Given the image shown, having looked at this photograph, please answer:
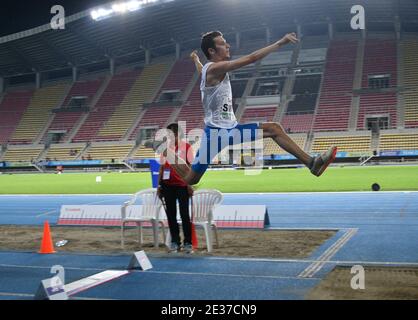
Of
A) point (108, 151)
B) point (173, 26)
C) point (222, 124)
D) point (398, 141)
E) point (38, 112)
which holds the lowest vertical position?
point (222, 124)

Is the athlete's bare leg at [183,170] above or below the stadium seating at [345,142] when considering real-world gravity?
below

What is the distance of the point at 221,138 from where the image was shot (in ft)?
17.2

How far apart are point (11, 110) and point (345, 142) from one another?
3881cm

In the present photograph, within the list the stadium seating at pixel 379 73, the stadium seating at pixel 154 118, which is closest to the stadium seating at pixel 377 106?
the stadium seating at pixel 379 73

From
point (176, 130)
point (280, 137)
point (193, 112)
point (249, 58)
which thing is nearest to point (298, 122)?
point (193, 112)

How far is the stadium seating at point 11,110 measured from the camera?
2124 inches

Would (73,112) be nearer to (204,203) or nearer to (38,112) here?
(38,112)

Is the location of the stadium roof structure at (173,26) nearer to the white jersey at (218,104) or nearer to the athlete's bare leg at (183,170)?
the athlete's bare leg at (183,170)

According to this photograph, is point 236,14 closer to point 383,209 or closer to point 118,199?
point 118,199

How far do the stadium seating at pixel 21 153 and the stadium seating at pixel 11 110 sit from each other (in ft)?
8.55

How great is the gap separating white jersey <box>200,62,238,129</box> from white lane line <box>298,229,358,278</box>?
2.09m

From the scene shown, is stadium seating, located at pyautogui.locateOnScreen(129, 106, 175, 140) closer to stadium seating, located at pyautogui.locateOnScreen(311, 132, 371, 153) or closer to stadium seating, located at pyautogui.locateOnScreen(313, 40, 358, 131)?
stadium seating, located at pyautogui.locateOnScreen(313, 40, 358, 131)

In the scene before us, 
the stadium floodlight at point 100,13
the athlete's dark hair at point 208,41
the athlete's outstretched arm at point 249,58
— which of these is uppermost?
the stadium floodlight at point 100,13
